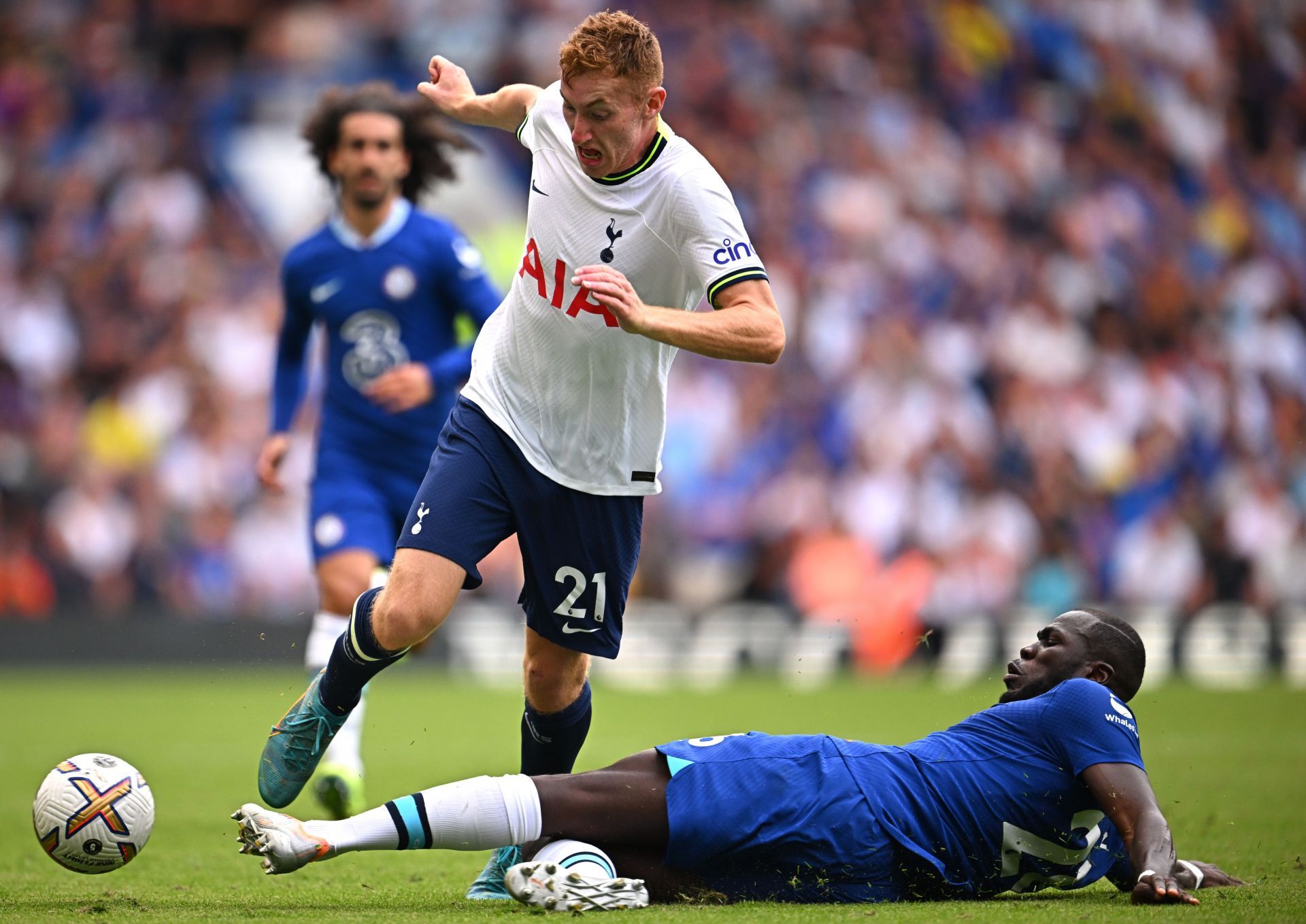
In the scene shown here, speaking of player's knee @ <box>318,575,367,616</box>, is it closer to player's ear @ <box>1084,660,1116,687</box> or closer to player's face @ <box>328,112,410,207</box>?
player's face @ <box>328,112,410,207</box>

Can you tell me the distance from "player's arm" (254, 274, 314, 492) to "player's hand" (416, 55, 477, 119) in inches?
78.6

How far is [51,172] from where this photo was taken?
1856 cm

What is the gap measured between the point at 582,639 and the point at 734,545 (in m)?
11.4

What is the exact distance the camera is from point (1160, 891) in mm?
Answer: 4535

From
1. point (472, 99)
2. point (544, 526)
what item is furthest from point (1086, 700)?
point (472, 99)

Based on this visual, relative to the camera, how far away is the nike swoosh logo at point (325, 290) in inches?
303

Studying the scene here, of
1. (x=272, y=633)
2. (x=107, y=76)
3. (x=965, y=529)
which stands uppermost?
(x=107, y=76)

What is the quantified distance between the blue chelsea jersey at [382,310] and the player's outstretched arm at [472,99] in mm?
1633

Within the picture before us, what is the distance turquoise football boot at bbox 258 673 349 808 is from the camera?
524cm

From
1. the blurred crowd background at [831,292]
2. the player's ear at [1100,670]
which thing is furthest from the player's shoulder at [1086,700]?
the blurred crowd background at [831,292]

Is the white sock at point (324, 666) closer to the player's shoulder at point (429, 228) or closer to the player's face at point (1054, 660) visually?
the player's shoulder at point (429, 228)

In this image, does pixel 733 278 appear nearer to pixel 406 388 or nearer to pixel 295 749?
pixel 295 749

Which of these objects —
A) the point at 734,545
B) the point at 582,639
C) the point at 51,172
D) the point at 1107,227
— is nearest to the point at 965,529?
the point at 734,545

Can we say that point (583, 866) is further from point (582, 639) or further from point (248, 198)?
point (248, 198)
